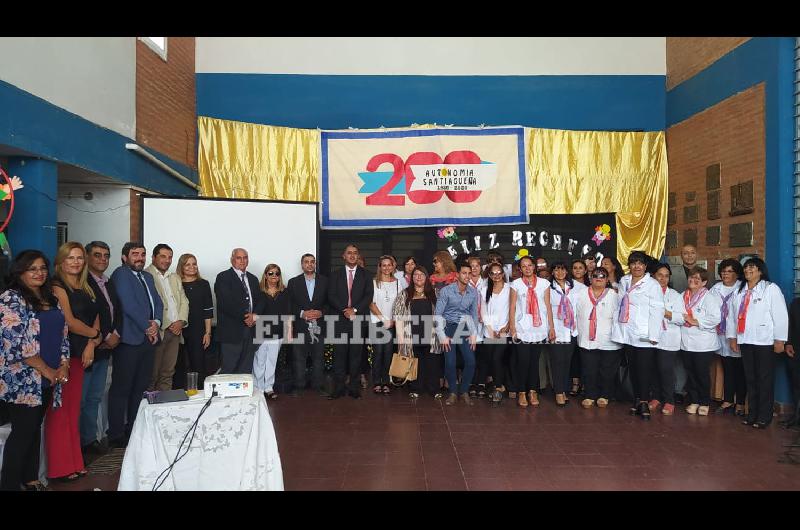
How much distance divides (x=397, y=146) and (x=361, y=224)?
1.16 meters

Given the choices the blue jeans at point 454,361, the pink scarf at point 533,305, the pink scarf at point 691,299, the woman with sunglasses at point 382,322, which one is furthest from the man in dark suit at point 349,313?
the pink scarf at point 691,299

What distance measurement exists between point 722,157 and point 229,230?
563 cm

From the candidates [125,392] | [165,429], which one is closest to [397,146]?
[125,392]

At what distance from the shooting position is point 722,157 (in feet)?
20.4

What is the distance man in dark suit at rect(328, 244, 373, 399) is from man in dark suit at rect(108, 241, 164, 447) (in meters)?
1.90

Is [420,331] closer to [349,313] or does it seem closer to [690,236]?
[349,313]

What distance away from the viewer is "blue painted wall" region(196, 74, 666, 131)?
758 centimetres

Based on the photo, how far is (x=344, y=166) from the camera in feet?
24.1

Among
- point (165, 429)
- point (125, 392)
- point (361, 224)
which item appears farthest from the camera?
point (361, 224)

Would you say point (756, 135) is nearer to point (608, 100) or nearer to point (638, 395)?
point (608, 100)

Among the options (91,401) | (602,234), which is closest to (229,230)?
(91,401)

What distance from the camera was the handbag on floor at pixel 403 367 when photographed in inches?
225

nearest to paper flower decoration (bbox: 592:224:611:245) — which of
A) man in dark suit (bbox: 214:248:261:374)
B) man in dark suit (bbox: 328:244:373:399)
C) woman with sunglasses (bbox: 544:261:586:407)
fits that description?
woman with sunglasses (bbox: 544:261:586:407)

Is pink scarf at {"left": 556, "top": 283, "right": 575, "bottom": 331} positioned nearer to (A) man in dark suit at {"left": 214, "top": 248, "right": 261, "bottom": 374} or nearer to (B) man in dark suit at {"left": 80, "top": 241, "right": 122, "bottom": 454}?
(A) man in dark suit at {"left": 214, "top": 248, "right": 261, "bottom": 374}
